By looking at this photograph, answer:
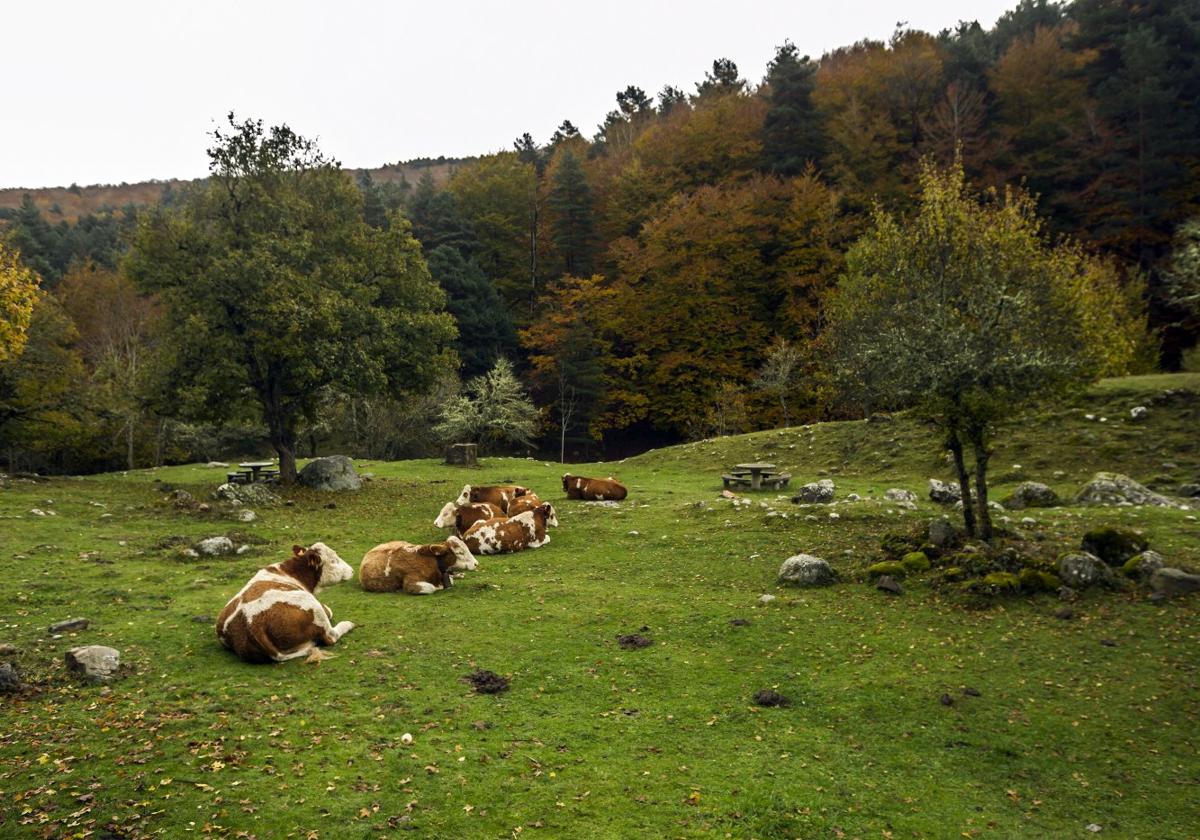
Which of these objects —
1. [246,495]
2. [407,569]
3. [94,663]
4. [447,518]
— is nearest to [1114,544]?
[407,569]

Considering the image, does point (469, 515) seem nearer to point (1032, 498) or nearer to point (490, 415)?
point (1032, 498)

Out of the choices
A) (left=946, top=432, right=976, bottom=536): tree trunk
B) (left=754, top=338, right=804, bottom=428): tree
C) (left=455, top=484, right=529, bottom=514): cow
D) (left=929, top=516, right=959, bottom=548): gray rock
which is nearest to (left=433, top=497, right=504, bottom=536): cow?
(left=455, top=484, right=529, bottom=514): cow

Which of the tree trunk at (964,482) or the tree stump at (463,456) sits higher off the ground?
the tree trunk at (964,482)

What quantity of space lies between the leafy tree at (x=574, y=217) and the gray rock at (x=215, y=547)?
52365 millimetres

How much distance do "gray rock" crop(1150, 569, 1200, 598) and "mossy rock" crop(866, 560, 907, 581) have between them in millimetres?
3761

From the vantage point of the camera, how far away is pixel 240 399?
2567 centimetres

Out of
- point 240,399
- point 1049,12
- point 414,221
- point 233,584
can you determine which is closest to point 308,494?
point 240,399

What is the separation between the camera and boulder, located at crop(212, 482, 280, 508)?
22.5m

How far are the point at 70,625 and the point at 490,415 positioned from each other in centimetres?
3465

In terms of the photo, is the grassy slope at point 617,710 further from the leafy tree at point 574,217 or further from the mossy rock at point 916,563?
the leafy tree at point 574,217

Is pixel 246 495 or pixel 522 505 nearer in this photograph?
pixel 522 505

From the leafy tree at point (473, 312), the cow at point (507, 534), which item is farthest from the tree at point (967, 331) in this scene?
the leafy tree at point (473, 312)

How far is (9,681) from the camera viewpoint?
26.6 feet

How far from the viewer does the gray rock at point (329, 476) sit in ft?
84.9
